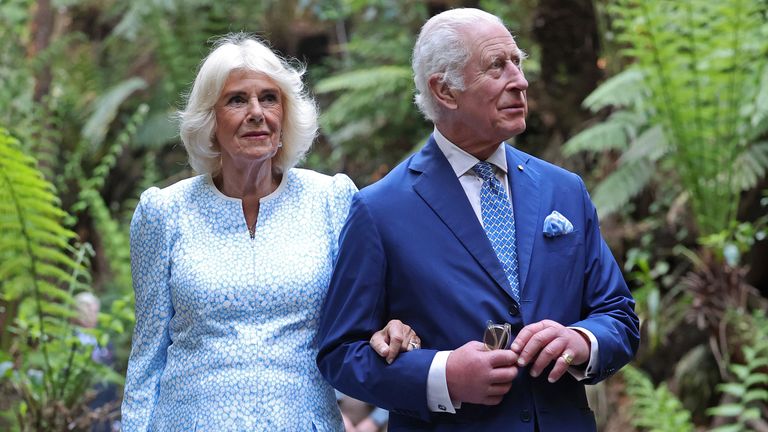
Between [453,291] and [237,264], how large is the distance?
639 millimetres

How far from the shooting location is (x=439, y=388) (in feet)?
7.73

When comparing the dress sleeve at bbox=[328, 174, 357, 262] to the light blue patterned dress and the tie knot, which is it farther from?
the tie knot

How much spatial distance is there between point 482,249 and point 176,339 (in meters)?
0.88

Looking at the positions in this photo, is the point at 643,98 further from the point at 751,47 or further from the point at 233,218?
the point at 233,218

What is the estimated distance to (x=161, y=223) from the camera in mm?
2934

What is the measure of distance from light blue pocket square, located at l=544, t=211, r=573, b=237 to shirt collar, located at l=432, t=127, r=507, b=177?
0.17 meters

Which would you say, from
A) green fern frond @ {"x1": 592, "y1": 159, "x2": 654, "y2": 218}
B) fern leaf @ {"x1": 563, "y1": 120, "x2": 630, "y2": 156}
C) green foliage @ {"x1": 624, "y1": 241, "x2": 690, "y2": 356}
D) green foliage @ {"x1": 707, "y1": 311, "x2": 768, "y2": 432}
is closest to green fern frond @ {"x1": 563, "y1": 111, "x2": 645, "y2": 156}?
fern leaf @ {"x1": 563, "y1": 120, "x2": 630, "y2": 156}

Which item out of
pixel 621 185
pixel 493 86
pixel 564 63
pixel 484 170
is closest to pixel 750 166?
pixel 621 185

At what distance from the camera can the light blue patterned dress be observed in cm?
272

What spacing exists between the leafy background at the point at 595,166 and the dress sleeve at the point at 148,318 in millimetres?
732

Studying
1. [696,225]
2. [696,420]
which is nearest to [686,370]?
[696,420]

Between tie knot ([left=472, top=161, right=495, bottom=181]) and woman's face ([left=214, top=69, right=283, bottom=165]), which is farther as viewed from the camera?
woman's face ([left=214, top=69, right=283, bottom=165])

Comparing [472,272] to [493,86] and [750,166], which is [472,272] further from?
[750,166]

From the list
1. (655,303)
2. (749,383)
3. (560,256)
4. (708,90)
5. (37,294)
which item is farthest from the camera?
(655,303)
